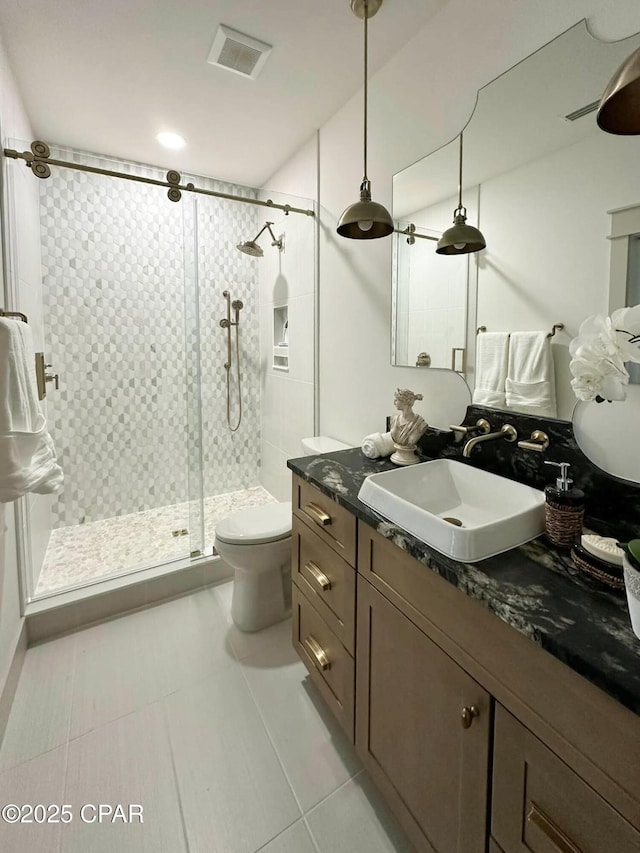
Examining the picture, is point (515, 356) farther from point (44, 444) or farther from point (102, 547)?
point (102, 547)

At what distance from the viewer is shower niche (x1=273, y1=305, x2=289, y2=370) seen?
2834 mm

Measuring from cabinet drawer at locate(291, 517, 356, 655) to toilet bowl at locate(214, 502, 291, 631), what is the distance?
0.30 metres

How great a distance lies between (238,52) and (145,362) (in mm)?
1888

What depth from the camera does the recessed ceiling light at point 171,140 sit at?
233 cm

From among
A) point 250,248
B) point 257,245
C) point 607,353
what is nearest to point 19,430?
point 607,353

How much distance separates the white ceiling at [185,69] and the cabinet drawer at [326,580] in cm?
192

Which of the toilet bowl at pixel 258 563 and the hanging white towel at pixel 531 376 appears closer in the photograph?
the hanging white towel at pixel 531 376

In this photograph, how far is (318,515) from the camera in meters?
1.38

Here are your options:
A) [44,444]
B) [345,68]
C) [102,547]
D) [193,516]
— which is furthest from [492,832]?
[345,68]

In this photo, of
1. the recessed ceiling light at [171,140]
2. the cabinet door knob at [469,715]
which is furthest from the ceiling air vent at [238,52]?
the cabinet door knob at [469,715]

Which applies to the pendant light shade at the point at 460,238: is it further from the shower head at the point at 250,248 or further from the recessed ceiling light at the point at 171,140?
the recessed ceiling light at the point at 171,140

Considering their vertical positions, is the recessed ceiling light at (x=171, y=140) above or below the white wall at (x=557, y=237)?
above

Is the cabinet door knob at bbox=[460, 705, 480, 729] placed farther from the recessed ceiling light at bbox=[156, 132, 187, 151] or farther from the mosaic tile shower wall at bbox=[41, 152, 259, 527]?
the recessed ceiling light at bbox=[156, 132, 187, 151]

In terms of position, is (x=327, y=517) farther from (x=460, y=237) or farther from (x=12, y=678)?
(x=12, y=678)
